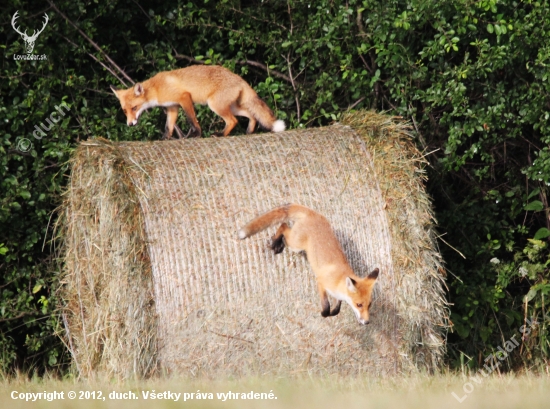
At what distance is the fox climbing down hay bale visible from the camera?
6.19 meters

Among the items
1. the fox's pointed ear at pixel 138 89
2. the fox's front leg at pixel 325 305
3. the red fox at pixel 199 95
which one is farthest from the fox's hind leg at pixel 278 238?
the fox's pointed ear at pixel 138 89

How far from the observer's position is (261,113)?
24.8ft

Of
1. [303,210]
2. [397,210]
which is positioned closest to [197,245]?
[303,210]

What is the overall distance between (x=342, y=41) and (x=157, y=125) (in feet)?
7.42

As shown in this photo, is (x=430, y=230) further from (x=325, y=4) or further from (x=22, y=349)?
(x=22, y=349)

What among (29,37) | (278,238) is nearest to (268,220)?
(278,238)

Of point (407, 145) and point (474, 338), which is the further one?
point (474, 338)

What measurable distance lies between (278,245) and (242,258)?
296 mm

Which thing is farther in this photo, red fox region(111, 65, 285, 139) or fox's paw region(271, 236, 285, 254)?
red fox region(111, 65, 285, 139)

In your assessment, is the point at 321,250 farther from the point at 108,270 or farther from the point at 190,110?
the point at 190,110

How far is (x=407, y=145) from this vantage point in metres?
6.95

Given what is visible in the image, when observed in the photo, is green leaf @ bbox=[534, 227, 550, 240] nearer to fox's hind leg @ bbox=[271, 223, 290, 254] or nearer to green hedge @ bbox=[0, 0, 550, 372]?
green hedge @ bbox=[0, 0, 550, 372]

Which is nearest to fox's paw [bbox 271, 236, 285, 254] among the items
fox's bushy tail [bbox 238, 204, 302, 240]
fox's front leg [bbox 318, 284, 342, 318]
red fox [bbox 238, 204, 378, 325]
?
red fox [bbox 238, 204, 378, 325]

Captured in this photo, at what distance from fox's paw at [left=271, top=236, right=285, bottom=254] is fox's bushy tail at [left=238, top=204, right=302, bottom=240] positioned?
130 mm
